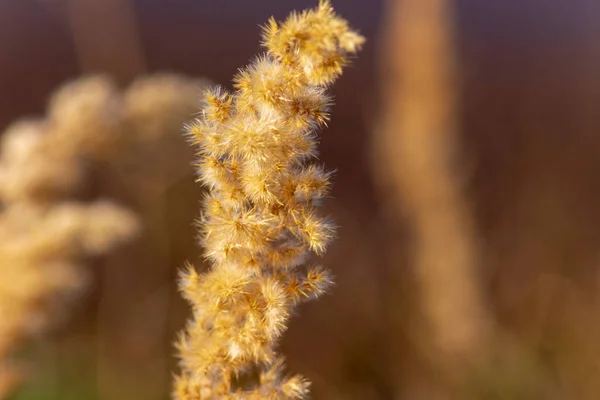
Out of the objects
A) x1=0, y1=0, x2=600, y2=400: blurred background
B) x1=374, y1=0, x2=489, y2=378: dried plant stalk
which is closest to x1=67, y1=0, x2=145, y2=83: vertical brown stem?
x1=0, y1=0, x2=600, y2=400: blurred background

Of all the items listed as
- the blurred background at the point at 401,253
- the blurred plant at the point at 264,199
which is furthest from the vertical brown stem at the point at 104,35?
the blurred plant at the point at 264,199

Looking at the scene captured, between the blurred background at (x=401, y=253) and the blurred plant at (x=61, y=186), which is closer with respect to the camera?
the blurred plant at (x=61, y=186)

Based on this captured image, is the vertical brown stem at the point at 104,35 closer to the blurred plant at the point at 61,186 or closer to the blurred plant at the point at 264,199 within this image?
the blurred plant at the point at 61,186

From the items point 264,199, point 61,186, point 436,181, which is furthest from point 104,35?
point 264,199

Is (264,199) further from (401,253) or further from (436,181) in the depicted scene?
(401,253)

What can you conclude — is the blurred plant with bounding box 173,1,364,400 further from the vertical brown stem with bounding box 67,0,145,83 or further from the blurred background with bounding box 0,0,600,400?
the vertical brown stem with bounding box 67,0,145,83

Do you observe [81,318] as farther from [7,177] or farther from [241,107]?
[241,107]

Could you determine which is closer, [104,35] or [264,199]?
[264,199]
